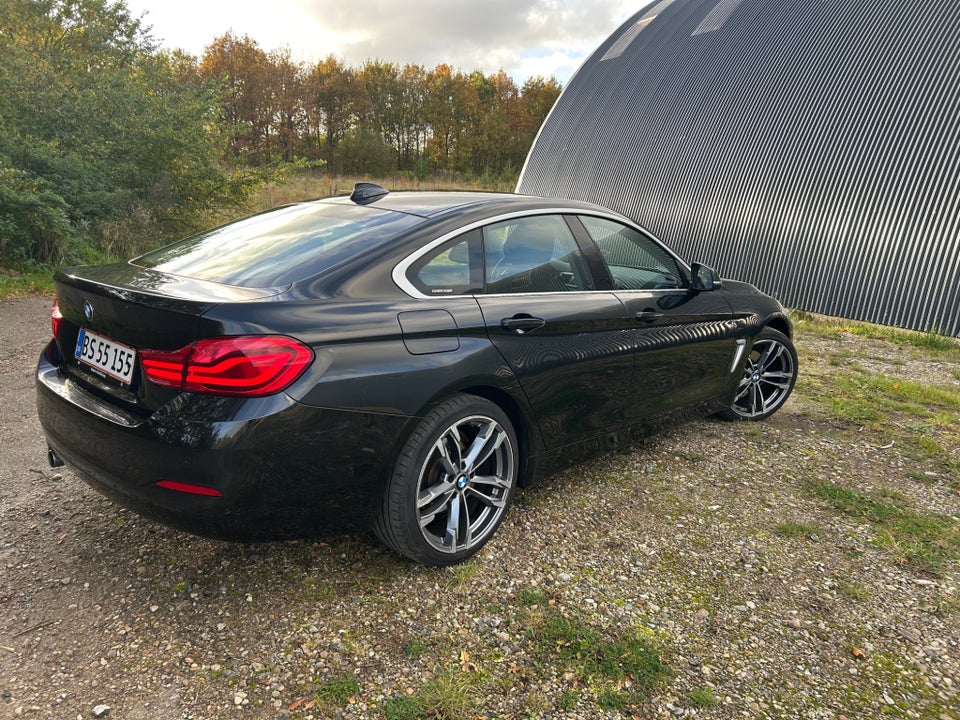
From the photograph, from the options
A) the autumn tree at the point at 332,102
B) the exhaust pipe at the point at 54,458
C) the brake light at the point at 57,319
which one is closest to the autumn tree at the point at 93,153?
the brake light at the point at 57,319

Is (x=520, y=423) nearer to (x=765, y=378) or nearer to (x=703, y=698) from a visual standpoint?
(x=703, y=698)

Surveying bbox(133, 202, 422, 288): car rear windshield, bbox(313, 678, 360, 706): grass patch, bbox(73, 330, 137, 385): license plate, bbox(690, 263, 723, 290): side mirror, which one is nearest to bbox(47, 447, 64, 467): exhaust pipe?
bbox(73, 330, 137, 385): license plate

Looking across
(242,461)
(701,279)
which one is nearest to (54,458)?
(242,461)

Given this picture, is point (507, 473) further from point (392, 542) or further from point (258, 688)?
point (258, 688)

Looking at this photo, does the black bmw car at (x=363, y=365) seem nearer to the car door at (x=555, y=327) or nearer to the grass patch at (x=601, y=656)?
the car door at (x=555, y=327)

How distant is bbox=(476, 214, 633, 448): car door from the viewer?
10.4ft

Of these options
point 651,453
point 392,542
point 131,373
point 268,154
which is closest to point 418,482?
point 392,542

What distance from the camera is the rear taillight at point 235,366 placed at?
2355mm

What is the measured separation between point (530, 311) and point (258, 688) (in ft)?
6.36

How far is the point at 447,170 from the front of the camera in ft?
153

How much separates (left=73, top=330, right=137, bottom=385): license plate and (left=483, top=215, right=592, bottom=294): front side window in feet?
5.08

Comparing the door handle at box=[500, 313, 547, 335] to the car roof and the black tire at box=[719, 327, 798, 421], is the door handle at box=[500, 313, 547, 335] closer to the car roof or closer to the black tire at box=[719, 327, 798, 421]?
the car roof

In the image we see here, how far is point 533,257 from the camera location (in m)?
3.44

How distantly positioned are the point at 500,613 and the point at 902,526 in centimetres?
236
